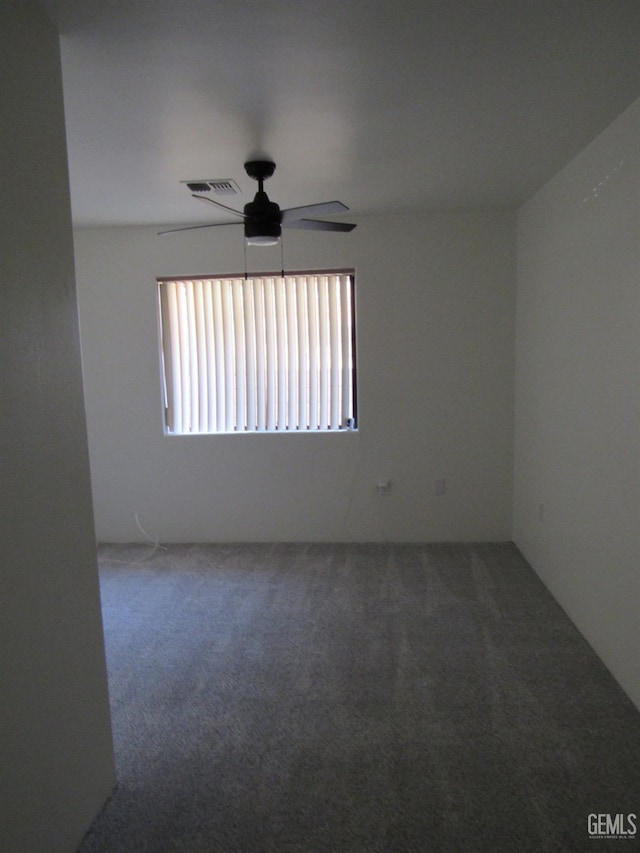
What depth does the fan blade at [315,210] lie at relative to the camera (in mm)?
2727

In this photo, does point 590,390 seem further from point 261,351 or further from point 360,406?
point 261,351

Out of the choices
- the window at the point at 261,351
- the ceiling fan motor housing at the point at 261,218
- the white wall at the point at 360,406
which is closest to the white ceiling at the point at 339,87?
the ceiling fan motor housing at the point at 261,218

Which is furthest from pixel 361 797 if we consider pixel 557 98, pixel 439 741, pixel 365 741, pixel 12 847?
pixel 557 98

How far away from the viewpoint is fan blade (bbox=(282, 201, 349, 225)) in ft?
8.95

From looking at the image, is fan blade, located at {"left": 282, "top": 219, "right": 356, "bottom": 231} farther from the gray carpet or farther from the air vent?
the gray carpet

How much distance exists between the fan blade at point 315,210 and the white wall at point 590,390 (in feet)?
4.30

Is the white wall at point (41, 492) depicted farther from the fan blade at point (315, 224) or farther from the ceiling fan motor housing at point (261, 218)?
the fan blade at point (315, 224)

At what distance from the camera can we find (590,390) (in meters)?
2.93

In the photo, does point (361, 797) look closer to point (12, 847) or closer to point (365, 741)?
point (365, 741)

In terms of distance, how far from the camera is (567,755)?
7.20 ft

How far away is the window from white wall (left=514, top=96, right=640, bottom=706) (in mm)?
1506

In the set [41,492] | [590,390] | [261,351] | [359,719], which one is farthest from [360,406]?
[41,492]

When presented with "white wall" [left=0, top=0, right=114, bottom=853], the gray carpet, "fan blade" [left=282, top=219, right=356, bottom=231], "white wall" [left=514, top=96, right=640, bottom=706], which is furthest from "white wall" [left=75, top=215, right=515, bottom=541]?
"white wall" [left=0, top=0, right=114, bottom=853]

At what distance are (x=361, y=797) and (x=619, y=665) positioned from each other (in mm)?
1431
